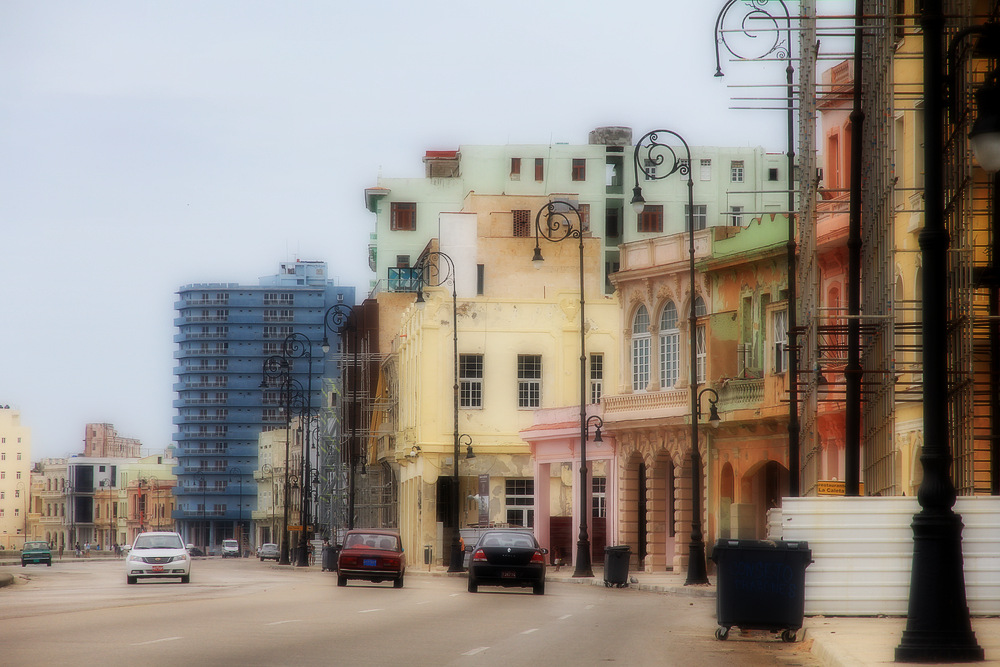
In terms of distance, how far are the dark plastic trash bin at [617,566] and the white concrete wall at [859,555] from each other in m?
20.6

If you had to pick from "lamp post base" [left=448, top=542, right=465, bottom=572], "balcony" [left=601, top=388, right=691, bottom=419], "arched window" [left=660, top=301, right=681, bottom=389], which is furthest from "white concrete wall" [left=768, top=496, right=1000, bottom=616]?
"lamp post base" [left=448, top=542, right=465, bottom=572]

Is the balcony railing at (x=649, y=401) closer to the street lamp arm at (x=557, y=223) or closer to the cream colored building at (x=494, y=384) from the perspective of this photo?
the street lamp arm at (x=557, y=223)

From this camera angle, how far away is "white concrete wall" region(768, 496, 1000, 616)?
20.5 metres

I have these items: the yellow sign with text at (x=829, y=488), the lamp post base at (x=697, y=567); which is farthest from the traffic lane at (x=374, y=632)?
the lamp post base at (x=697, y=567)

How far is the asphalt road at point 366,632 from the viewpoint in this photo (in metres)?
15.6

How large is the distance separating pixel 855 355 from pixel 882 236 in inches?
223

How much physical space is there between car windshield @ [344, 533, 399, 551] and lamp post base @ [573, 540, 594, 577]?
8879mm

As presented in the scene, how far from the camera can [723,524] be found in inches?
1939

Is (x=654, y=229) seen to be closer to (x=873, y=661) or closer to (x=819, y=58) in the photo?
(x=819, y=58)

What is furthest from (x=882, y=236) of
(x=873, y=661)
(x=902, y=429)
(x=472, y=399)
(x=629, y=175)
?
(x=629, y=175)

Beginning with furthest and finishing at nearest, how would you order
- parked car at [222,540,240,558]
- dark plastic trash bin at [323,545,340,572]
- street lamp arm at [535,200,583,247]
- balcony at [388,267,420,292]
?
1. parked car at [222,540,240,558]
2. balcony at [388,267,420,292]
3. dark plastic trash bin at [323,545,340,572]
4. street lamp arm at [535,200,583,247]

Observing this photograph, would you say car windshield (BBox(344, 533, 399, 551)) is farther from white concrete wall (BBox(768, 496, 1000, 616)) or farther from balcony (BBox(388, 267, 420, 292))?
balcony (BBox(388, 267, 420, 292))

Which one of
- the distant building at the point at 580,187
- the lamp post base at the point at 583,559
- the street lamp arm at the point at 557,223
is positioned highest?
the distant building at the point at 580,187

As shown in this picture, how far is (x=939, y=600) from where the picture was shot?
13.0 metres
